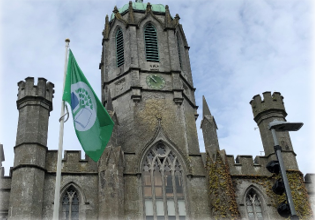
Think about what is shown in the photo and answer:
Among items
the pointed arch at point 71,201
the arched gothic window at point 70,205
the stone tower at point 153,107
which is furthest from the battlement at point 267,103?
the arched gothic window at point 70,205

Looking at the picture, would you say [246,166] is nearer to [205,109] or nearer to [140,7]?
[205,109]

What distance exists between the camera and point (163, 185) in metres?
20.1

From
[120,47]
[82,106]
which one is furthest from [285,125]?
[120,47]

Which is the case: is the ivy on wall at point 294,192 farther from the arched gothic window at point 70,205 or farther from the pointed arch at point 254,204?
the arched gothic window at point 70,205

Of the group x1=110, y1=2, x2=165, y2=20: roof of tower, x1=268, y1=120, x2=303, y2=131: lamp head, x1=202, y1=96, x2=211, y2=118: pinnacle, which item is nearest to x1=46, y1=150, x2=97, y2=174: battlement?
x1=202, y1=96, x2=211, y2=118: pinnacle

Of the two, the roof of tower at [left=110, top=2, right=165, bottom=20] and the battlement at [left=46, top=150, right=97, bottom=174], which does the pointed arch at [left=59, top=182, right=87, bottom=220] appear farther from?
the roof of tower at [left=110, top=2, right=165, bottom=20]

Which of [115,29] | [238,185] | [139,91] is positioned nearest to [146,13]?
[115,29]

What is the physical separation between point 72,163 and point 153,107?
5474mm

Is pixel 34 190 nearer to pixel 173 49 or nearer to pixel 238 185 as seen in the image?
pixel 238 185

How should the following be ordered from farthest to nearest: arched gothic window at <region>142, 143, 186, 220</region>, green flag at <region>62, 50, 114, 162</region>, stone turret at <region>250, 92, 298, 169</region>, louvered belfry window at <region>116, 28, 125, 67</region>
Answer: louvered belfry window at <region>116, 28, 125, 67</region> < stone turret at <region>250, 92, 298, 169</region> < arched gothic window at <region>142, 143, 186, 220</region> < green flag at <region>62, 50, 114, 162</region>

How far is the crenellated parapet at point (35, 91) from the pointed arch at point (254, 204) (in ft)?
35.5

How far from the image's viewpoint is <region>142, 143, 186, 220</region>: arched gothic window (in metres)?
19.3

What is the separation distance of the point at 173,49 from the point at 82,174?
10.1 metres

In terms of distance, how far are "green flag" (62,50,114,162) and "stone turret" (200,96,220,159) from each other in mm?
9687
